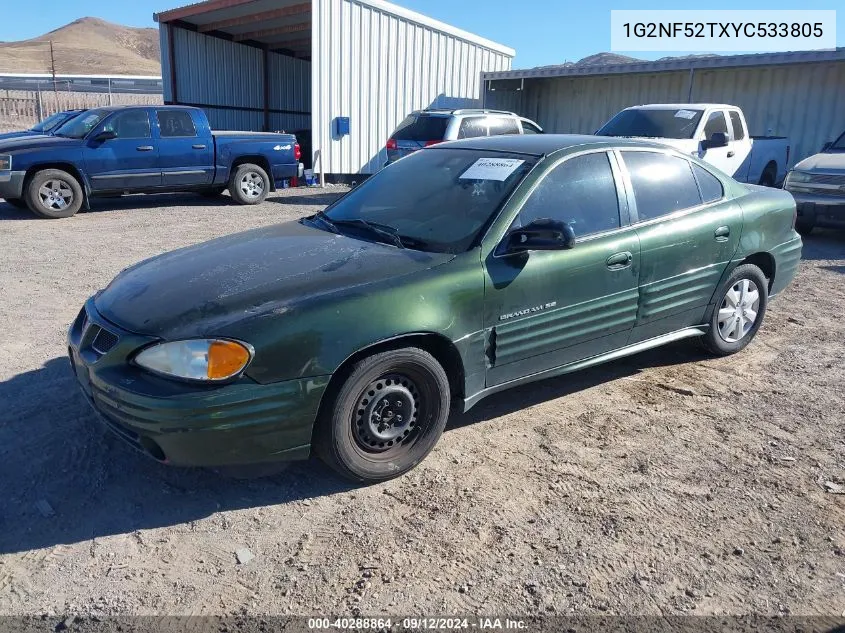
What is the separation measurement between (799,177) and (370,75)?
979cm

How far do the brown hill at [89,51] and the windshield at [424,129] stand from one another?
69.3 metres

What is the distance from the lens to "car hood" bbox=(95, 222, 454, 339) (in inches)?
123

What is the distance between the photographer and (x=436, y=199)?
13.4 feet

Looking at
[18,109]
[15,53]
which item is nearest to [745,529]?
[18,109]

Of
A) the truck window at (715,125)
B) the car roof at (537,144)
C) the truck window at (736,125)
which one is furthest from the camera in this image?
the truck window at (736,125)

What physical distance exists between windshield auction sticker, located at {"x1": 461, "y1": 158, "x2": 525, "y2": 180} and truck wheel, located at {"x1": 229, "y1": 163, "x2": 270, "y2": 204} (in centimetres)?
947

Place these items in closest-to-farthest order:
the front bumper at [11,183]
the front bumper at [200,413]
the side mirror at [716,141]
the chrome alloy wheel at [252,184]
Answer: the front bumper at [200,413]
the front bumper at [11,183]
the side mirror at [716,141]
the chrome alloy wheel at [252,184]

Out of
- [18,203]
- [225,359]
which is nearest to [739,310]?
[225,359]

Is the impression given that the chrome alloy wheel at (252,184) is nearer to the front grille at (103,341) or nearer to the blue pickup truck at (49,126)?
the blue pickup truck at (49,126)

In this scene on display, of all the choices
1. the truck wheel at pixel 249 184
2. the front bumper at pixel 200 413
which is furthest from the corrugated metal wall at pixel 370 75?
the front bumper at pixel 200 413

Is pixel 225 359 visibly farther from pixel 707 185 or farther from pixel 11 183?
pixel 11 183

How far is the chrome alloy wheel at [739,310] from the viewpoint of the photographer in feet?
16.5

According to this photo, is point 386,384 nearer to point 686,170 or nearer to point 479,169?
point 479,169

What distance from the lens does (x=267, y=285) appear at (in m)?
3.32
